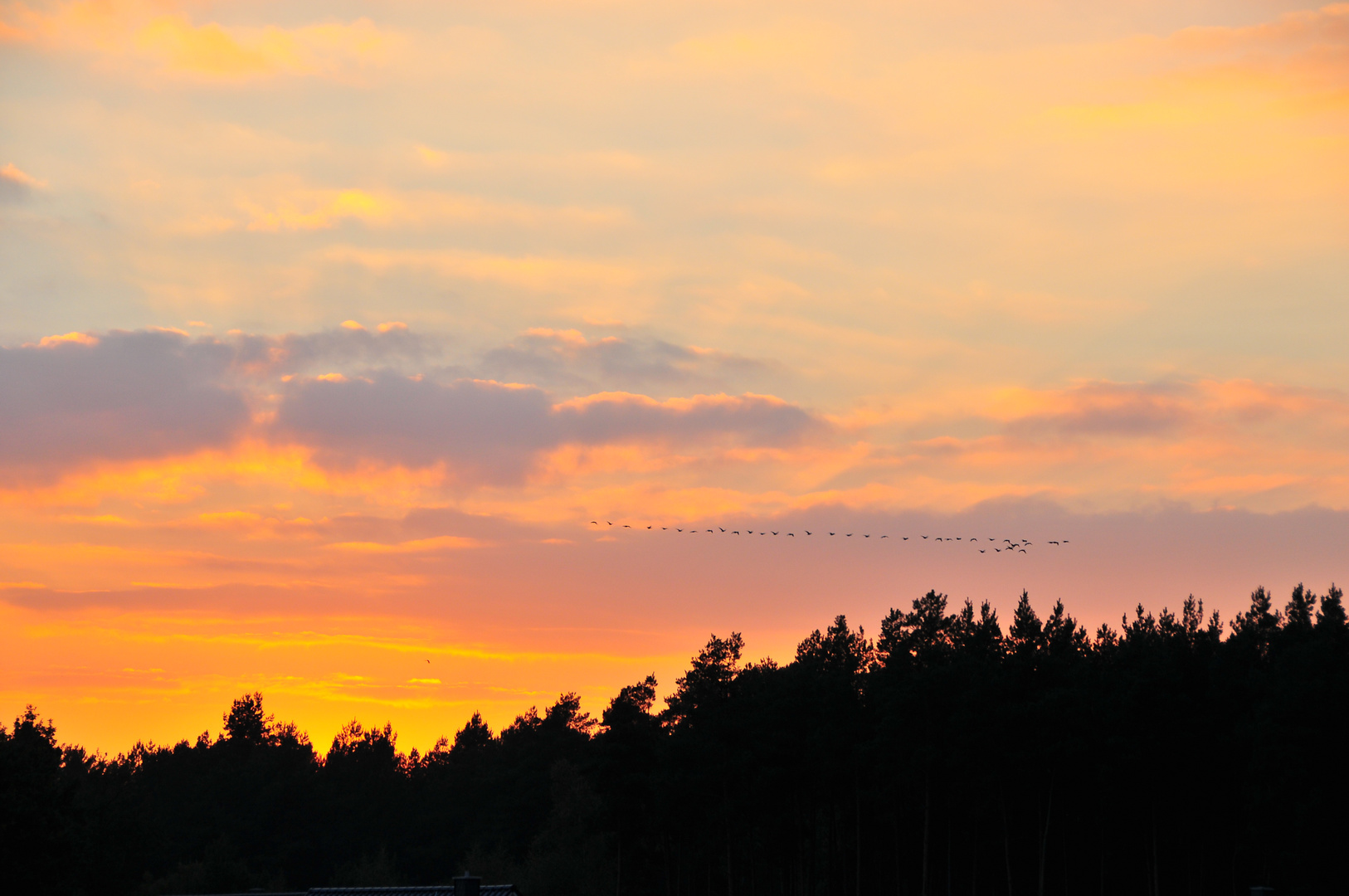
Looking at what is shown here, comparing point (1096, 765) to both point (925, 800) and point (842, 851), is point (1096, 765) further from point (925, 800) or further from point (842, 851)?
point (842, 851)

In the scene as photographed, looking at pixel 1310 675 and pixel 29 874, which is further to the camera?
pixel 1310 675

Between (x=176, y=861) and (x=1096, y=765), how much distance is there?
115 m

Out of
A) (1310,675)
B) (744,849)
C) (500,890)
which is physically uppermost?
(1310,675)

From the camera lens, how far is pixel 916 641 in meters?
96.1

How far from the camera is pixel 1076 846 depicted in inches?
3740

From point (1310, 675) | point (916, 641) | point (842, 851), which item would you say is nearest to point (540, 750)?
point (842, 851)

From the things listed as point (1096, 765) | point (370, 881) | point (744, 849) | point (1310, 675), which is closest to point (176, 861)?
point (370, 881)

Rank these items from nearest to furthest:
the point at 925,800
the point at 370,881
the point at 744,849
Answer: the point at 925,800 → the point at 744,849 → the point at 370,881

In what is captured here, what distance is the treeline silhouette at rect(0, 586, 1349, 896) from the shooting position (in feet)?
256

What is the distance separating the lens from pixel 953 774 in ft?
281

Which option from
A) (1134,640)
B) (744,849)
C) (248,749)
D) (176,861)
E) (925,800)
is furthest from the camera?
(248,749)

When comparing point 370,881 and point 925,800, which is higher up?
point 925,800

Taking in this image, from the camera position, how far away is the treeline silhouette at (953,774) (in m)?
78.1

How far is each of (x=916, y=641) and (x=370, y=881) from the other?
A: 7062 cm
